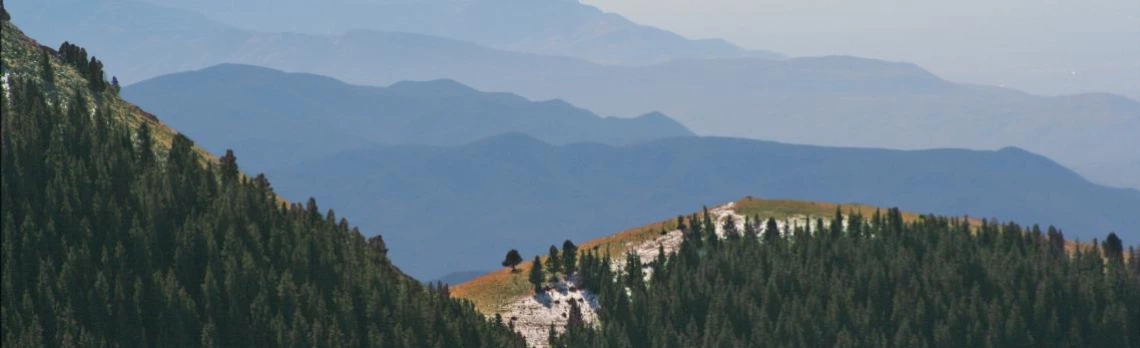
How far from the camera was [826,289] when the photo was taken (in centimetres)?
16162

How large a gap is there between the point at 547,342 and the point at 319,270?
31.1 m

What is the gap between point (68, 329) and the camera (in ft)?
385

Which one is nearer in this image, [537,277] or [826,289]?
[826,289]

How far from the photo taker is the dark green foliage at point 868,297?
15038cm

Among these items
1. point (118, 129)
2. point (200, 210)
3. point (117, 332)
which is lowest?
point (117, 332)

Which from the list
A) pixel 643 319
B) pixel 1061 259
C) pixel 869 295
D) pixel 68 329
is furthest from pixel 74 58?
pixel 1061 259

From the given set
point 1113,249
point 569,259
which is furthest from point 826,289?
point 1113,249

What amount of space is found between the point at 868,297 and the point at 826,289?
18.9 ft

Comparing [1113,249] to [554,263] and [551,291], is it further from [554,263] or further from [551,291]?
[551,291]

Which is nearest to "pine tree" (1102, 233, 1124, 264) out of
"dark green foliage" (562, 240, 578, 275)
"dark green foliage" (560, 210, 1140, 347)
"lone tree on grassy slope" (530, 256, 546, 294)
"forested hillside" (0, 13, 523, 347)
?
"dark green foliage" (560, 210, 1140, 347)

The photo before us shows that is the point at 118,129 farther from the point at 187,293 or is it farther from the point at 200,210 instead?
the point at 187,293

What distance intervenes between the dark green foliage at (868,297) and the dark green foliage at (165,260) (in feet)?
72.1

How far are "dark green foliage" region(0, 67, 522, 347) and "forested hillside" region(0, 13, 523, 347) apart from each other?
17cm

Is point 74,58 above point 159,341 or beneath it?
above
